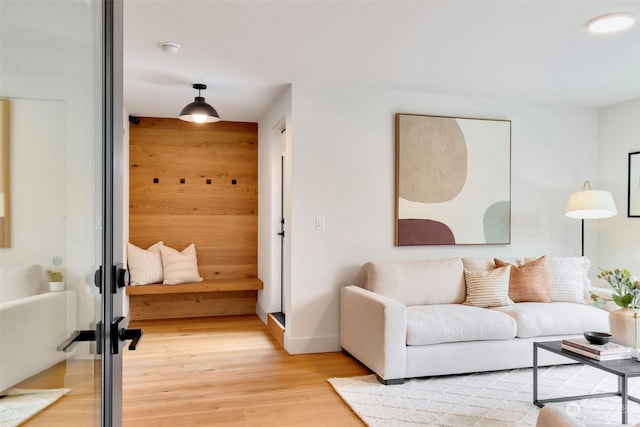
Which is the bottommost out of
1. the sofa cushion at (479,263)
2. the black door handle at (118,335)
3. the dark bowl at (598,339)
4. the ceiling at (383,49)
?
the dark bowl at (598,339)

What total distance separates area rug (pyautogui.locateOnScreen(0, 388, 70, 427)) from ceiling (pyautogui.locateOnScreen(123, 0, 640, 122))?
2.30 m

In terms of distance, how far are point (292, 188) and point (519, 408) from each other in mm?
2410

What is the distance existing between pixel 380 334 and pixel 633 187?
126 inches

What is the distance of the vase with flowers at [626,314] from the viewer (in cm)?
283

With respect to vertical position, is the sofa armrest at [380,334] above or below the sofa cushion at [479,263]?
below

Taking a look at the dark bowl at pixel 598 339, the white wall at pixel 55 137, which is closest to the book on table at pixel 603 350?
the dark bowl at pixel 598 339

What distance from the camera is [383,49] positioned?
3.43 meters

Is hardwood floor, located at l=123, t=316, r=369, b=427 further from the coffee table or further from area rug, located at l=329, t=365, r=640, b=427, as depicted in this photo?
the coffee table

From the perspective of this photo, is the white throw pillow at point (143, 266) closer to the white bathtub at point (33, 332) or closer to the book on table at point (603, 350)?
the book on table at point (603, 350)

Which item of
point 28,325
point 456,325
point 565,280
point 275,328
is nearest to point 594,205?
point 565,280

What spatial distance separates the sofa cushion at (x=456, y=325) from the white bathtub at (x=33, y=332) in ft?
9.21

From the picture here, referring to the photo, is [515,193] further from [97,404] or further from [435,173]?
[97,404]

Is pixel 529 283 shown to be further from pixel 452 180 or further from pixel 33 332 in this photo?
pixel 33 332

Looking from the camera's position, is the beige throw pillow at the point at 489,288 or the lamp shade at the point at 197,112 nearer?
the beige throw pillow at the point at 489,288
